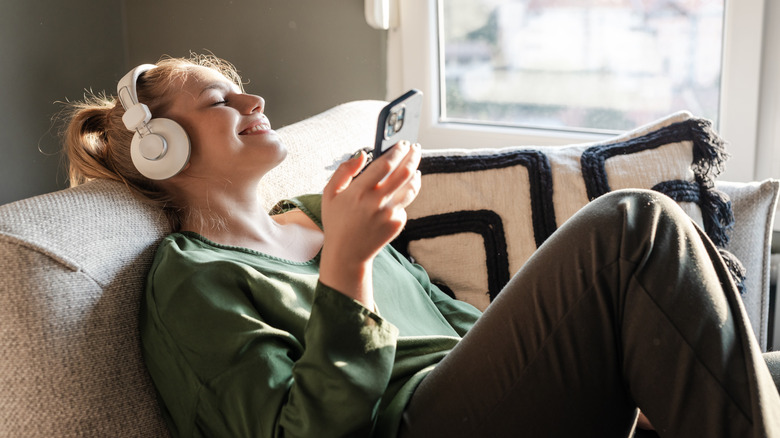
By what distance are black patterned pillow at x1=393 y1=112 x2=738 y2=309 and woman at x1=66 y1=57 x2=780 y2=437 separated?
1.47 feet

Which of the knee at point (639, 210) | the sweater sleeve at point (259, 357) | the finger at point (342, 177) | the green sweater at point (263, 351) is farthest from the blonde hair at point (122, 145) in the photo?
the knee at point (639, 210)

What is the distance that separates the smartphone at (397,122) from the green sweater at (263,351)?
7.4 inches

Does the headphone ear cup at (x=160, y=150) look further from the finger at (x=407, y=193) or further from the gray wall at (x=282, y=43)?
the gray wall at (x=282, y=43)

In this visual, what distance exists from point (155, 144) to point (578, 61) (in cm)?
132

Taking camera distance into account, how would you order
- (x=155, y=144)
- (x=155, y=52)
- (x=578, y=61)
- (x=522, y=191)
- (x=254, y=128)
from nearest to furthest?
(x=155, y=144)
(x=254, y=128)
(x=522, y=191)
(x=578, y=61)
(x=155, y=52)

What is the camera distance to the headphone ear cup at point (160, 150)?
1.13 m

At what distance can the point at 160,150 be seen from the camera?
3.71ft

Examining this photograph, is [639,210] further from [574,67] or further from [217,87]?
[574,67]

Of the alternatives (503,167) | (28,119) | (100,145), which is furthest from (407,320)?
(28,119)

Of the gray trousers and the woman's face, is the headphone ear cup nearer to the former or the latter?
the woman's face

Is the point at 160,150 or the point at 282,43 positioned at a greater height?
the point at 282,43

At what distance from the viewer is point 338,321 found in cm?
87

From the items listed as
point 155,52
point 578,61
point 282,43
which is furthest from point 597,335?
point 155,52

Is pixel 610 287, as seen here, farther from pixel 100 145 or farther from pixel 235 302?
pixel 100 145
